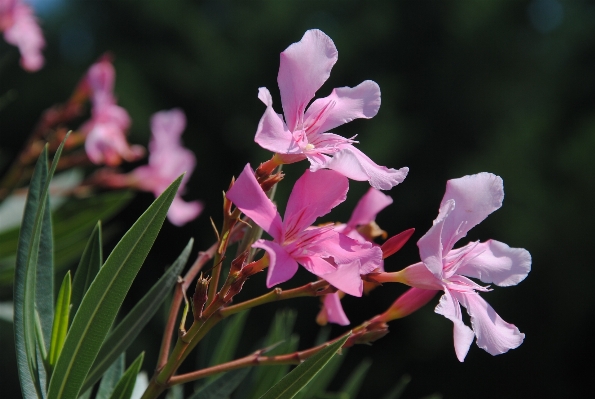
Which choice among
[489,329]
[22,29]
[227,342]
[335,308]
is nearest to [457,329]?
[489,329]

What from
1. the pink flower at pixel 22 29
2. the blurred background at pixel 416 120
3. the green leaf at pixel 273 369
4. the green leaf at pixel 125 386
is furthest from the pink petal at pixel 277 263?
the blurred background at pixel 416 120

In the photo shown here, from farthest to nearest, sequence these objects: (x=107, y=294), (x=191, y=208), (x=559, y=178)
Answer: (x=559, y=178), (x=191, y=208), (x=107, y=294)

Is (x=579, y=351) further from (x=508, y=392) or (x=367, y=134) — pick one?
(x=367, y=134)

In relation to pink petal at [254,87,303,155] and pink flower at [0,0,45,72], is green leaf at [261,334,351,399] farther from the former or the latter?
pink flower at [0,0,45,72]

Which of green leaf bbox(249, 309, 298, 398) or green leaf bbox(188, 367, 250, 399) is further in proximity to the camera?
green leaf bbox(249, 309, 298, 398)

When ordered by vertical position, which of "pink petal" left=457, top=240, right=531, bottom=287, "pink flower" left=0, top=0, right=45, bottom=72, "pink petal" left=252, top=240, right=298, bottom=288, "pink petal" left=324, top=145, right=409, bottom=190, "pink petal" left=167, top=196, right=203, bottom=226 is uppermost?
"pink petal" left=324, top=145, right=409, bottom=190

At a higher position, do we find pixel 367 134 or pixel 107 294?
pixel 107 294

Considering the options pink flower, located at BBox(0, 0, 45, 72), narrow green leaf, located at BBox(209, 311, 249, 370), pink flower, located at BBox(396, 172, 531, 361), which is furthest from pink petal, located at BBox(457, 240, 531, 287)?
pink flower, located at BBox(0, 0, 45, 72)

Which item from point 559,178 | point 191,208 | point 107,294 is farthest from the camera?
point 559,178

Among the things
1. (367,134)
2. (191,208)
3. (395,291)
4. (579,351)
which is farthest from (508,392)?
(191,208)
